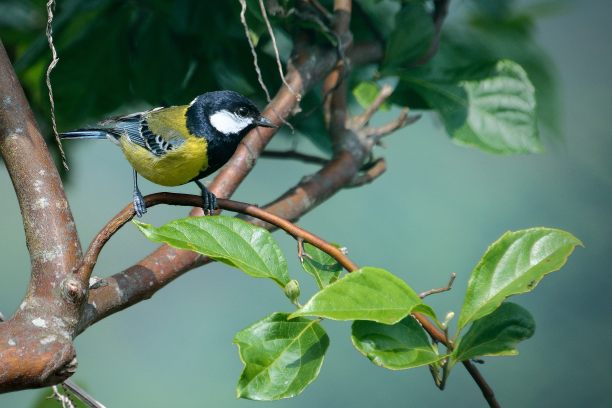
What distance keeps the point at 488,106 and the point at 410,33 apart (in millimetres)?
116

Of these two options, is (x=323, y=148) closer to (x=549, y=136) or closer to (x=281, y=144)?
(x=281, y=144)

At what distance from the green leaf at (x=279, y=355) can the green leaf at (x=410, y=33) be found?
44 centimetres

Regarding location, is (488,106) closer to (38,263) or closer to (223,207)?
(223,207)

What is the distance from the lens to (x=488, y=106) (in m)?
0.86

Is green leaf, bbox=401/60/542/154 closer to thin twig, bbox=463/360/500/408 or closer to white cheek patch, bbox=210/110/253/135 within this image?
white cheek patch, bbox=210/110/253/135

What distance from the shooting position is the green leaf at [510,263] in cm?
50

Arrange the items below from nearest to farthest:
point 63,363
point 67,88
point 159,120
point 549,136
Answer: point 63,363
point 159,120
point 67,88
point 549,136

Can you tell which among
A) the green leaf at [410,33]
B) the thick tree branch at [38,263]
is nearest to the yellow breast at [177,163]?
the thick tree branch at [38,263]

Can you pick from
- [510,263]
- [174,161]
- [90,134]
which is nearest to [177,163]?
[174,161]

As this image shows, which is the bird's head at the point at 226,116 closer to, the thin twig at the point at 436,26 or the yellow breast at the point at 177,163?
the yellow breast at the point at 177,163

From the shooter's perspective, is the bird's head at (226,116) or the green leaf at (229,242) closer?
the green leaf at (229,242)

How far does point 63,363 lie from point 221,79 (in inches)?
20.6

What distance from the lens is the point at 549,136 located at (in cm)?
104

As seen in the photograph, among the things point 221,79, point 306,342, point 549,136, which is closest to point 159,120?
point 221,79
